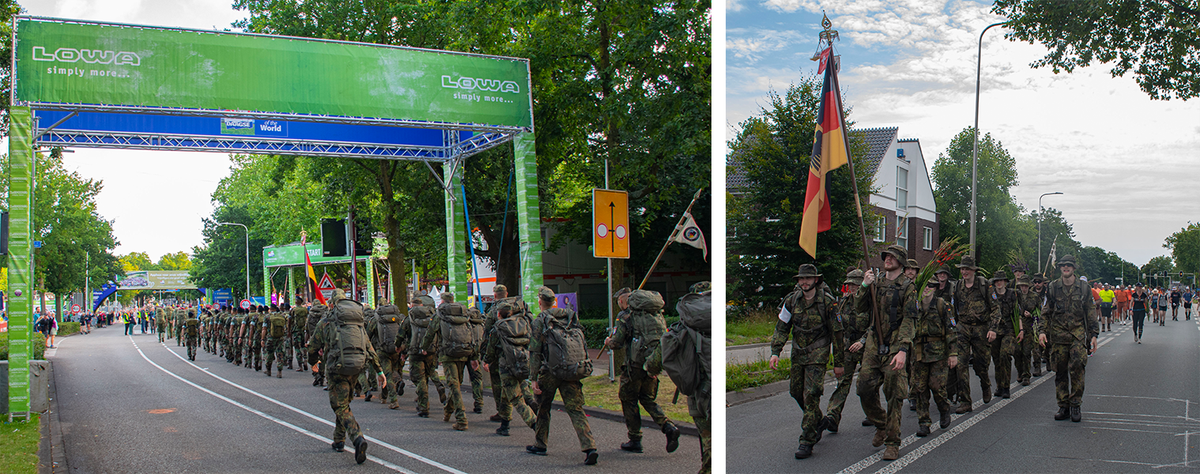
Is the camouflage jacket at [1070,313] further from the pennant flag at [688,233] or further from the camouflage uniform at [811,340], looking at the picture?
the pennant flag at [688,233]

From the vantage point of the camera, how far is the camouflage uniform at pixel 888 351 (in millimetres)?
6801

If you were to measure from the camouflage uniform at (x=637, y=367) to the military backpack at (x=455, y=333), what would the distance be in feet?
9.15

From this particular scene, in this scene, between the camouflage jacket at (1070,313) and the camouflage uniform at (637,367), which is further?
the camouflage jacket at (1070,313)

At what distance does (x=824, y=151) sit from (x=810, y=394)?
2171mm

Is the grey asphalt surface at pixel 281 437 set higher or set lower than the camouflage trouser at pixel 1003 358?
lower

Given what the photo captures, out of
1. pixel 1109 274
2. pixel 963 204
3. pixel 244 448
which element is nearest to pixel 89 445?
pixel 244 448

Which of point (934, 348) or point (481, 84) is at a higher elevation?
point (481, 84)

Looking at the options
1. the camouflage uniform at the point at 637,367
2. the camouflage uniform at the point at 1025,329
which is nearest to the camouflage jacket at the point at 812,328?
the camouflage uniform at the point at 637,367

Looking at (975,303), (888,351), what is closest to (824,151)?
(888,351)

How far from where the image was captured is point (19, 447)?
28.4ft

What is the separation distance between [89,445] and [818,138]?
872 centimetres

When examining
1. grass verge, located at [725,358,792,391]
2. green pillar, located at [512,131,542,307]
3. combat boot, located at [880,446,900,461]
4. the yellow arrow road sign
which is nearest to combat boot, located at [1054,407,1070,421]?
combat boot, located at [880,446,900,461]

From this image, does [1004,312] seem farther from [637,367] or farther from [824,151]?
[824,151]

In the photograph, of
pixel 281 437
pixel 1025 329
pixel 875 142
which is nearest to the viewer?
pixel 875 142
